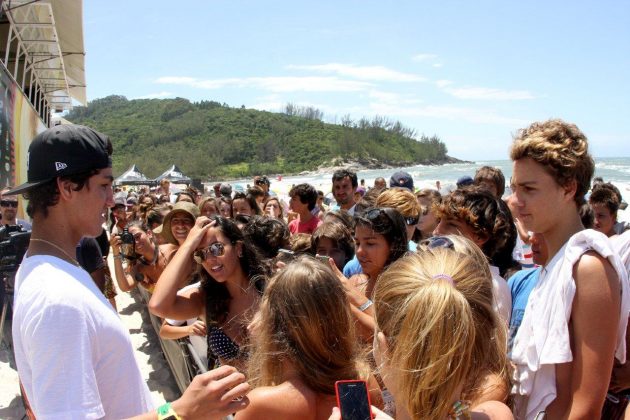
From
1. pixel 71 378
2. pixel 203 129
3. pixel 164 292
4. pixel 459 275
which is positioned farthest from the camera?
pixel 203 129

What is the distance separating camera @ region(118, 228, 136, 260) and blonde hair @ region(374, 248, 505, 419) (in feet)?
12.2

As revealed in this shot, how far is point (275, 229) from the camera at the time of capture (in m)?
3.68

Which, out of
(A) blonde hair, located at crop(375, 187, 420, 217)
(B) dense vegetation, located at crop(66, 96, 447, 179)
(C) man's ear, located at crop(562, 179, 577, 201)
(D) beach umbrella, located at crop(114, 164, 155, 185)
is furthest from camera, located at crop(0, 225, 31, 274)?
(B) dense vegetation, located at crop(66, 96, 447, 179)

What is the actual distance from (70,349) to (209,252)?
1624 millimetres

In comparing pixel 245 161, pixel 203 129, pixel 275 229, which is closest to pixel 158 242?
pixel 275 229

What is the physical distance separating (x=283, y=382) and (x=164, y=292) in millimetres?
1291

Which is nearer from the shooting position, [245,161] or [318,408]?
[318,408]

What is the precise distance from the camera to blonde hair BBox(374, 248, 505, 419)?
1.39 meters

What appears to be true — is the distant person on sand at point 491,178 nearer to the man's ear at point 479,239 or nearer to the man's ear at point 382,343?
the man's ear at point 479,239

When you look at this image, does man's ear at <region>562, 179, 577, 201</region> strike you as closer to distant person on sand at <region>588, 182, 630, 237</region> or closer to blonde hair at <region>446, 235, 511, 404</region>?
blonde hair at <region>446, 235, 511, 404</region>

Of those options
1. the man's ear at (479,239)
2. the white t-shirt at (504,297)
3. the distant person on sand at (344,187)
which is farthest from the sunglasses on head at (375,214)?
the distant person on sand at (344,187)

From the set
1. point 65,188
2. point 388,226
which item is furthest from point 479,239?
point 65,188

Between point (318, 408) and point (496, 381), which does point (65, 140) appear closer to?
point (318, 408)

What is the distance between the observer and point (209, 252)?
9.62 ft
